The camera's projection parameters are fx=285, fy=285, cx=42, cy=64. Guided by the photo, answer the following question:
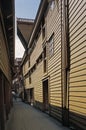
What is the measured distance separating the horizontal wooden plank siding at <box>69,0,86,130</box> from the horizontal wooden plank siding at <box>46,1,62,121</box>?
7.30 feet

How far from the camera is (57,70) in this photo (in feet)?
41.7

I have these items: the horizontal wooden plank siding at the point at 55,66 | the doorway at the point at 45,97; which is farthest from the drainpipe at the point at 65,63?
the doorway at the point at 45,97

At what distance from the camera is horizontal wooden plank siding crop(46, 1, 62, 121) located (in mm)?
12227

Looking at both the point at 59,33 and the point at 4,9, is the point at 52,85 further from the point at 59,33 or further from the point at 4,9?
the point at 4,9

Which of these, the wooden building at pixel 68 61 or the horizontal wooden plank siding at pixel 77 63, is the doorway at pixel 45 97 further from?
the horizontal wooden plank siding at pixel 77 63

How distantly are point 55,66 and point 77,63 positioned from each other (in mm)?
4159

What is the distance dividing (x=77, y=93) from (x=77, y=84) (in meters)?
0.29

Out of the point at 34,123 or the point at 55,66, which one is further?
the point at 55,66

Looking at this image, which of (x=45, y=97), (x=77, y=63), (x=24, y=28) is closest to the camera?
(x=77, y=63)

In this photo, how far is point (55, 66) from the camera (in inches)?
520

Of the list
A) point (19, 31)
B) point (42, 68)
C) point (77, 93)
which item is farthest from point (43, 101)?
Result: point (19, 31)

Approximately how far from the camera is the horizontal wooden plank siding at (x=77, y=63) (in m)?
8.40

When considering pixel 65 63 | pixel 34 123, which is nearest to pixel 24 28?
pixel 34 123

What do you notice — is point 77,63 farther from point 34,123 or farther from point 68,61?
point 34,123
